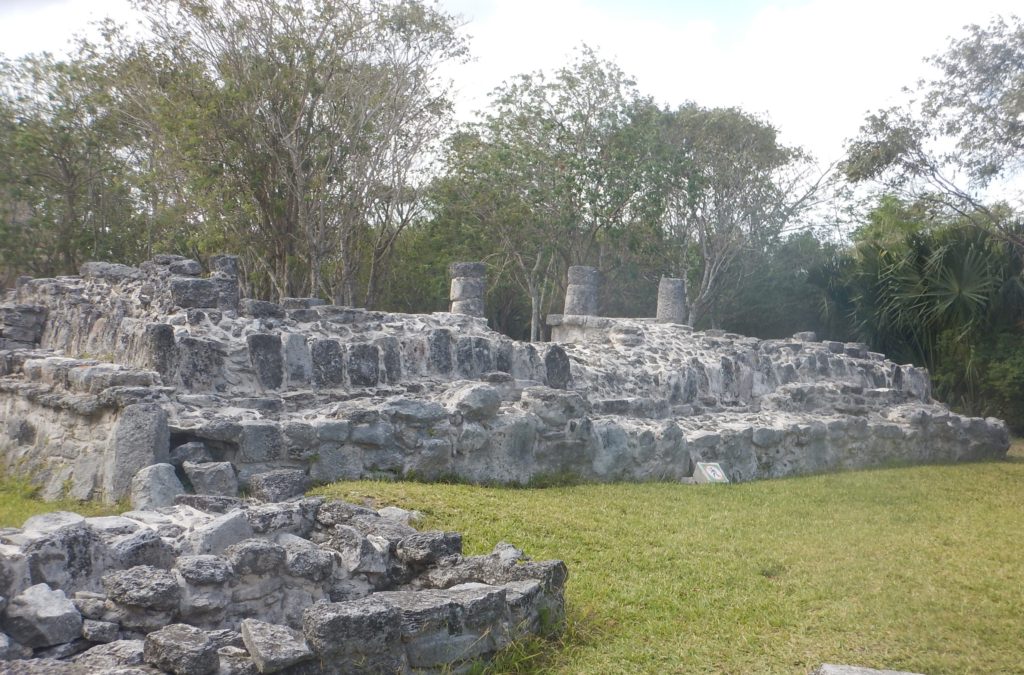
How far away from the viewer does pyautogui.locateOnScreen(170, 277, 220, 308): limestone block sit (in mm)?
7504

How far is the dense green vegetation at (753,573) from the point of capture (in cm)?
415

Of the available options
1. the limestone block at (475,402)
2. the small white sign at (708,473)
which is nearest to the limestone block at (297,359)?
the limestone block at (475,402)

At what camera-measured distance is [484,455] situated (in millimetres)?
7703

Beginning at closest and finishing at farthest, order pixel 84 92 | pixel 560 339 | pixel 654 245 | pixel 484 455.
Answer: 1. pixel 484 455
2. pixel 560 339
3. pixel 84 92
4. pixel 654 245

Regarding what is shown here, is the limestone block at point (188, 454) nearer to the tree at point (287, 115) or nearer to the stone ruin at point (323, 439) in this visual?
the stone ruin at point (323, 439)

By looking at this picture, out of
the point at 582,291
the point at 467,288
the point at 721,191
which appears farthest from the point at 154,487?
the point at 721,191

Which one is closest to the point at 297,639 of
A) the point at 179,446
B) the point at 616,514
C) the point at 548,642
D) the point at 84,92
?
the point at 548,642

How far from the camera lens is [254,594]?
166 inches

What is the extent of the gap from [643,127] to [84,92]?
11.5 m

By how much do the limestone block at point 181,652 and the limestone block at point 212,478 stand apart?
2771 millimetres

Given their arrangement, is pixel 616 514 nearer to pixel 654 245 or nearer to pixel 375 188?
pixel 375 188

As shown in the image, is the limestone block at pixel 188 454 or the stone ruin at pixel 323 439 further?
the limestone block at pixel 188 454

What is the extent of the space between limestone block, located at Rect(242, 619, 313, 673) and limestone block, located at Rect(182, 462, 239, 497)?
106 inches

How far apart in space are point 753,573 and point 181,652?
3.40 m
